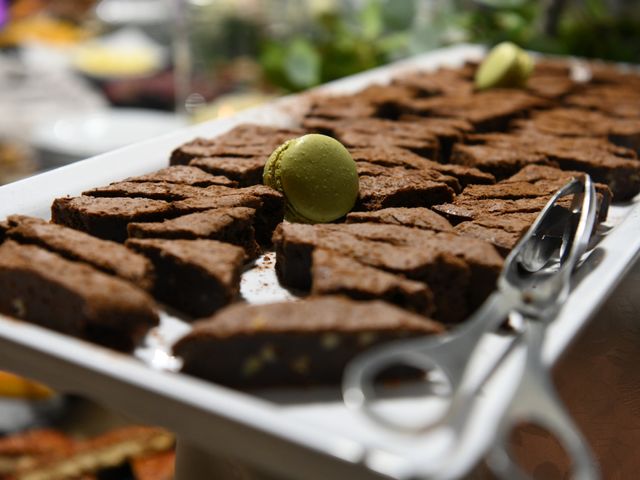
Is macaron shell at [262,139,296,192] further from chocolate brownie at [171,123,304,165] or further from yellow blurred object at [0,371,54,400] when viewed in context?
yellow blurred object at [0,371,54,400]

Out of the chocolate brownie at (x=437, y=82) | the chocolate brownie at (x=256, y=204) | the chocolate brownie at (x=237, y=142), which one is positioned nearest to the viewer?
the chocolate brownie at (x=256, y=204)

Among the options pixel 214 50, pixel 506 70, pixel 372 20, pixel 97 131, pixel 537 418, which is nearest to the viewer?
pixel 537 418

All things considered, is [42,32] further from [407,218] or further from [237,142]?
[407,218]

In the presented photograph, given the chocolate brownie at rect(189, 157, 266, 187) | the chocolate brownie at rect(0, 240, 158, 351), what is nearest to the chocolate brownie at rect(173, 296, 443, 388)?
the chocolate brownie at rect(0, 240, 158, 351)

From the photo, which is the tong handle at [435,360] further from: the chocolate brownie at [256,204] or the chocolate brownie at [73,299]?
the chocolate brownie at [256,204]

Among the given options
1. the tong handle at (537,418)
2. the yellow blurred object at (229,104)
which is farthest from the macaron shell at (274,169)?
the yellow blurred object at (229,104)

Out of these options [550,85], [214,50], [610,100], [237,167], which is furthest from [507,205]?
[214,50]

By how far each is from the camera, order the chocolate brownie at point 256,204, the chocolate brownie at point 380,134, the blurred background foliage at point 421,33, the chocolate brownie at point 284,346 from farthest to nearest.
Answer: the blurred background foliage at point 421,33, the chocolate brownie at point 380,134, the chocolate brownie at point 256,204, the chocolate brownie at point 284,346
